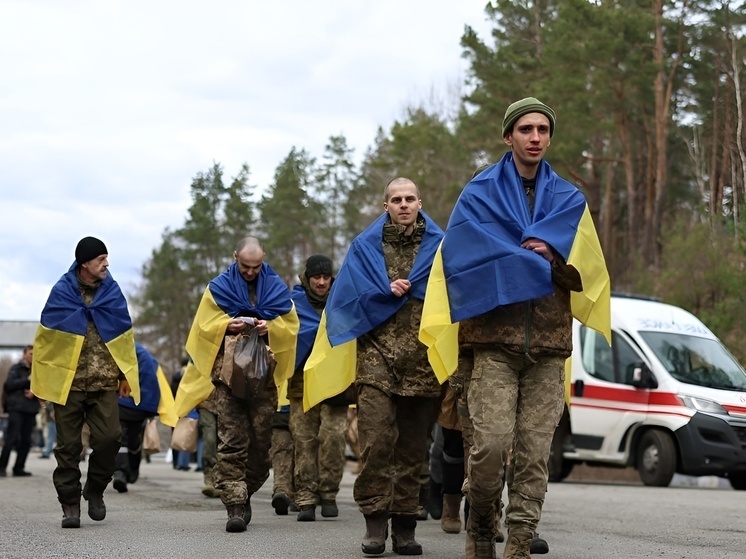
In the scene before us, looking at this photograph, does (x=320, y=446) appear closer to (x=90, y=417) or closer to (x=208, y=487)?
(x=90, y=417)

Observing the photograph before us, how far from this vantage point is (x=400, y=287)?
7.95 metres

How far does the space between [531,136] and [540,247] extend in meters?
0.64

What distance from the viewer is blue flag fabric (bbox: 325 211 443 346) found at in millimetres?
7992

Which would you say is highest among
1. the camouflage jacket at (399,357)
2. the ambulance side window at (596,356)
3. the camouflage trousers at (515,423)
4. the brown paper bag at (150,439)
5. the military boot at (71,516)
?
the ambulance side window at (596,356)

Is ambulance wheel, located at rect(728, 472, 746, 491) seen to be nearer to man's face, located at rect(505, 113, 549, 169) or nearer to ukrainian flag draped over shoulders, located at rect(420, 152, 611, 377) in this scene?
ukrainian flag draped over shoulders, located at rect(420, 152, 611, 377)

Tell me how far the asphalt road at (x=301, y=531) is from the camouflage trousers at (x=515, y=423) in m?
1.30

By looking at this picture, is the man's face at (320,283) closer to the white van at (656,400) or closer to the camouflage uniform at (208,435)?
the camouflage uniform at (208,435)

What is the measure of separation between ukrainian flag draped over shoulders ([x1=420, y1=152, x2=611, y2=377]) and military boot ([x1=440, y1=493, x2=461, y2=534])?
9.89ft

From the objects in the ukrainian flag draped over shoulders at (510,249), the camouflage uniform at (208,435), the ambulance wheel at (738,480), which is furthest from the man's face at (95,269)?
the ambulance wheel at (738,480)

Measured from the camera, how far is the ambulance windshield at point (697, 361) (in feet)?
59.9

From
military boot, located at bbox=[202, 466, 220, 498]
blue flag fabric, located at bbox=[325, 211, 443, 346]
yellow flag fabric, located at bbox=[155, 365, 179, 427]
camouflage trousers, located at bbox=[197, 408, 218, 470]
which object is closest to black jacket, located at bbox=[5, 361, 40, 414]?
camouflage trousers, located at bbox=[197, 408, 218, 470]

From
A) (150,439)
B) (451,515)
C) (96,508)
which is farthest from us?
(150,439)

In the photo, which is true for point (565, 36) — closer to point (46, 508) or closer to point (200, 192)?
point (46, 508)

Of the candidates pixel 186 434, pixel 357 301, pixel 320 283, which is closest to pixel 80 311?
pixel 320 283
